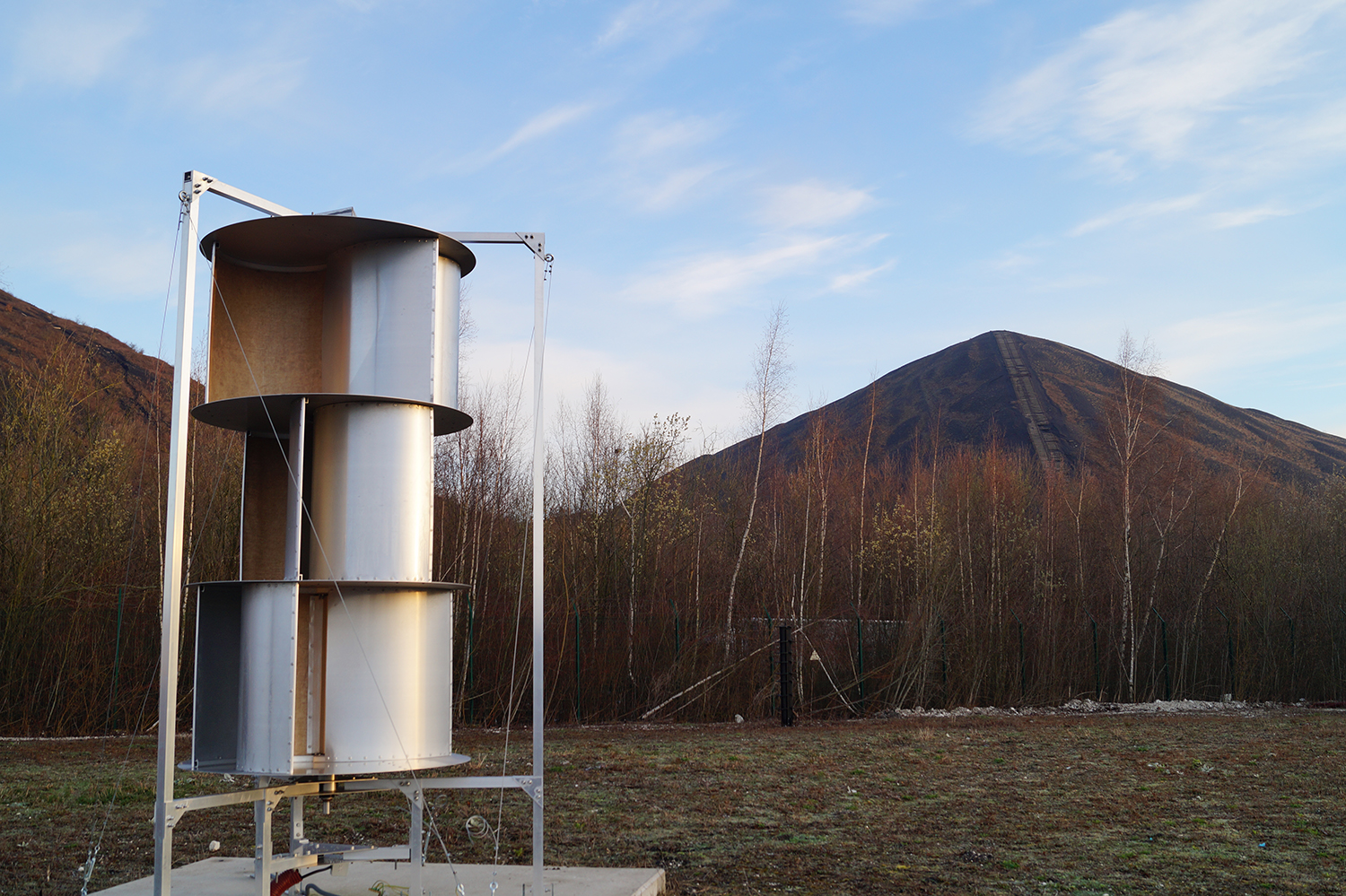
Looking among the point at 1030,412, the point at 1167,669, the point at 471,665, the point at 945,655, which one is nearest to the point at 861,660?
the point at 945,655

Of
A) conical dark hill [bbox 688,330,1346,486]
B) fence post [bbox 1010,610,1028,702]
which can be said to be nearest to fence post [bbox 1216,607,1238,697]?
fence post [bbox 1010,610,1028,702]

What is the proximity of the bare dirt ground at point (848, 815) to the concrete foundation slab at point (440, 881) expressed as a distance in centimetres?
51

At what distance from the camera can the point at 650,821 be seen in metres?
9.21

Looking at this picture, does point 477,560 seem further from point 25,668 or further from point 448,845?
point 448,845

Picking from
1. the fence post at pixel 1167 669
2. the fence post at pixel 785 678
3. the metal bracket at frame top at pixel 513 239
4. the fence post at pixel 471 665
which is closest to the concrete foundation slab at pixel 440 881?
the metal bracket at frame top at pixel 513 239

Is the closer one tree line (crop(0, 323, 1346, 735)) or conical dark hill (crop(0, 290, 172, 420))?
tree line (crop(0, 323, 1346, 735))

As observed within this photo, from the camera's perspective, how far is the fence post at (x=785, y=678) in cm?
2028

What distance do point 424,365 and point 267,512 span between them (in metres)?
1.48

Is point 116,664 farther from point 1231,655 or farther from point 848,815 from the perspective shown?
point 1231,655

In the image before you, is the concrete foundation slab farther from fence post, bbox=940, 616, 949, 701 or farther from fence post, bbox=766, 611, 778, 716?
fence post, bbox=940, 616, 949, 701

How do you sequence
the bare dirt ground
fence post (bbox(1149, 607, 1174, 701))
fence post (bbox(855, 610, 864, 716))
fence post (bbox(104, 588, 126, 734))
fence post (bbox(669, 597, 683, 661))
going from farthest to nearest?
fence post (bbox(1149, 607, 1174, 701)), fence post (bbox(855, 610, 864, 716)), fence post (bbox(669, 597, 683, 661)), fence post (bbox(104, 588, 126, 734)), the bare dirt ground

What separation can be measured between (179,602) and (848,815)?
657 cm

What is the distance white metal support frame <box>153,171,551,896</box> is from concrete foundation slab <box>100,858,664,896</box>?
0.45 m

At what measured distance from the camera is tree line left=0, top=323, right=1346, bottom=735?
19219 mm
